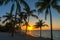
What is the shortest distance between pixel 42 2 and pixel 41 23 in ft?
99.3

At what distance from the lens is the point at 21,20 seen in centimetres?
5228

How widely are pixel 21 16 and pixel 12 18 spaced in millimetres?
2787

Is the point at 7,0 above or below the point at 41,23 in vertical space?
above

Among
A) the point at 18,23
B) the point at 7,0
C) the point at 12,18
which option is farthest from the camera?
the point at 18,23

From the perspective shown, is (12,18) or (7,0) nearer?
(7,0)

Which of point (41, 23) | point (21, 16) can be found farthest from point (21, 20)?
point (41, 23)

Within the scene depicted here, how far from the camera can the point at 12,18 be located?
164 feet

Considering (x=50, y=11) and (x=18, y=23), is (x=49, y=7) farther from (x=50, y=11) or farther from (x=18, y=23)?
(x=18, y=23)

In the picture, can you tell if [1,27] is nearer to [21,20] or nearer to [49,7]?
[21,20]

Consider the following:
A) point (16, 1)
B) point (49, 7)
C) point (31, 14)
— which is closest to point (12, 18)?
point (31, 14)

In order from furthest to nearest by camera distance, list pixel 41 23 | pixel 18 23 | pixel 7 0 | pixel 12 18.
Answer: pixel 41 23, pixel 18 23, pixel 12 18, pixel 7 0

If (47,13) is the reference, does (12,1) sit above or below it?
above

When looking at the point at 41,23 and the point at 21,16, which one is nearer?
the point at 21,16

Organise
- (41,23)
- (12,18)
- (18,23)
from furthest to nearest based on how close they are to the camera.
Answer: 1. (41,23)
2. (18,23)
3. (12,18)
